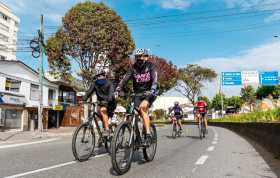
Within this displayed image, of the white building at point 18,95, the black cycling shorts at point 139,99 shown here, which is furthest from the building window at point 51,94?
the black cycling shorts at point 139,99

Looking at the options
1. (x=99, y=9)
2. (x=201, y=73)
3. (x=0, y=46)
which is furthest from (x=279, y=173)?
(x=0, y=46)

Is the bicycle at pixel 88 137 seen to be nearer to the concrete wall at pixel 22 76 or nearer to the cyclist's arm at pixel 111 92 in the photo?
the cyclist's arm at pixel 111 92

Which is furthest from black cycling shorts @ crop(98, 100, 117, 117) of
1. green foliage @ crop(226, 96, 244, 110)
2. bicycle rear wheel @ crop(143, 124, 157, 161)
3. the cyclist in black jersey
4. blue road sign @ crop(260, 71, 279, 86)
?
green foliage @ crop(226, 96, 244, 110)

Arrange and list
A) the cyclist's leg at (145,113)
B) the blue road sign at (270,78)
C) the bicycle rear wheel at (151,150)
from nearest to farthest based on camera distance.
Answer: the cyclist's leg at (145,113), the bicycle rear wheel at (151,150), the blue road sign at (270,78)

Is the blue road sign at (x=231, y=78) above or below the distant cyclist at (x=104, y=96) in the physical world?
above

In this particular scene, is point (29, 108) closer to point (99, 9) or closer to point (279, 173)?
point (99, 9)

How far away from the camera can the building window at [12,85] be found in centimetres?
3164

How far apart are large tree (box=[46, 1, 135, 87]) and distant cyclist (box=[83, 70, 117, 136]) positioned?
22.3 meters

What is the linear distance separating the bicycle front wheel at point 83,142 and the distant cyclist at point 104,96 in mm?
346

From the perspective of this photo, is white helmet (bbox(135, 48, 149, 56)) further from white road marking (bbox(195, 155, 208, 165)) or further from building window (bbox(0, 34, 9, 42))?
building window (bbox(0, 34, 9, 42))

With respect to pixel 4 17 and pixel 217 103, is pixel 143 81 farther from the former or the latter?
pixel 217 103

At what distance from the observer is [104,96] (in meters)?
7.27

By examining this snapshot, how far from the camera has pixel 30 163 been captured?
678 cm

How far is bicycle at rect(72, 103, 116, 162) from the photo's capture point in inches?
264
